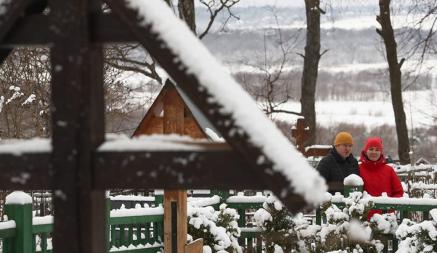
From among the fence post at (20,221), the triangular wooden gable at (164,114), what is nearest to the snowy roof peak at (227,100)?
the triangular wooden gable at (164,114)

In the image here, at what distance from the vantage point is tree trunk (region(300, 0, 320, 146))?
21.9 m

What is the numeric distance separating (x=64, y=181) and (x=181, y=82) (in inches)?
19.4

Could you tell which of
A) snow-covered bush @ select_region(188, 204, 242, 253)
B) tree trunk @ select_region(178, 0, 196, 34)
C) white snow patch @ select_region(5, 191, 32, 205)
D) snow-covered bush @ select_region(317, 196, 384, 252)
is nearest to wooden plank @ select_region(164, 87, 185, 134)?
white snow patch @ select_region(5, 191, 32, 205)

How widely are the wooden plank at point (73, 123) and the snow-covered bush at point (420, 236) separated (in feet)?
19.9

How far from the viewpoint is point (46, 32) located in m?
2.82

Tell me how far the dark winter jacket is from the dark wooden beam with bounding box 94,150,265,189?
23.4 feet

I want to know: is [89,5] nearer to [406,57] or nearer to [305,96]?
[305,96]

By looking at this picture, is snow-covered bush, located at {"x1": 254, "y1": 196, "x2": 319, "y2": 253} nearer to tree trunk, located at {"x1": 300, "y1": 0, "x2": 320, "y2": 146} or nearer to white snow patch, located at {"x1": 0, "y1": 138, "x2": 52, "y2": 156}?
white snow patch, located at {"x1": 0, "y1": 138, "x2": 52, "y2": 156}

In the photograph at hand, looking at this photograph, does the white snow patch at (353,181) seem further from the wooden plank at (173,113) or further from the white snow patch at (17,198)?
the white snow patch at (17,198)

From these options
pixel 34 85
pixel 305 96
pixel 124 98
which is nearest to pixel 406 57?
pixel 305 96

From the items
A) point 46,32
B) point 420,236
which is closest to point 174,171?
point 46,32

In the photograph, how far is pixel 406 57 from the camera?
77.7 ft

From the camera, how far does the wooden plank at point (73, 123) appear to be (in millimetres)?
2705

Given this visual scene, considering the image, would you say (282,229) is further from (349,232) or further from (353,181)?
(353,181)
